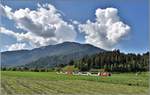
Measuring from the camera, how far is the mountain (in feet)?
37.8

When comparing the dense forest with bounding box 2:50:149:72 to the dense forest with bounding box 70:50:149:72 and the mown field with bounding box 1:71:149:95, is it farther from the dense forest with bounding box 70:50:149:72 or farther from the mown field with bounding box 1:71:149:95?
the mown field with bounding box 1:71:149:95

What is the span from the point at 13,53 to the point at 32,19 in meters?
1.02

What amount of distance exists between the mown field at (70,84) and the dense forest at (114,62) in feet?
0.83

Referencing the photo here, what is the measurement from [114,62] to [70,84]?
4.61ft

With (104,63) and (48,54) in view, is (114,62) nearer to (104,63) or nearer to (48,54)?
(104,63)

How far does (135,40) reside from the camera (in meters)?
11.4

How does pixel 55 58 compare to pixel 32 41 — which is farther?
pixel 55 58

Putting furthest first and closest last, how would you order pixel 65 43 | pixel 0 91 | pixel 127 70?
→ pixel 127 70, pixel 65 43, pixel 0 91

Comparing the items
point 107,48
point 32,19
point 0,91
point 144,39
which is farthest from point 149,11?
point 0,91

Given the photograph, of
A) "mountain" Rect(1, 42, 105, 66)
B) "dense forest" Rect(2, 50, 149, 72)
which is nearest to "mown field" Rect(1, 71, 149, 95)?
"dense forest" Rect(2, 50, 149, 72)

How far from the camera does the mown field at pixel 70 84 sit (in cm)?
1120

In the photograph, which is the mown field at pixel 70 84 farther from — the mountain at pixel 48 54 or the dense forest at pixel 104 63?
the mountain at pixel 48 54

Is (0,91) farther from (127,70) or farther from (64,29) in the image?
(127,70)

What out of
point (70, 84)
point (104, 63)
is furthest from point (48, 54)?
point (104, 63)
